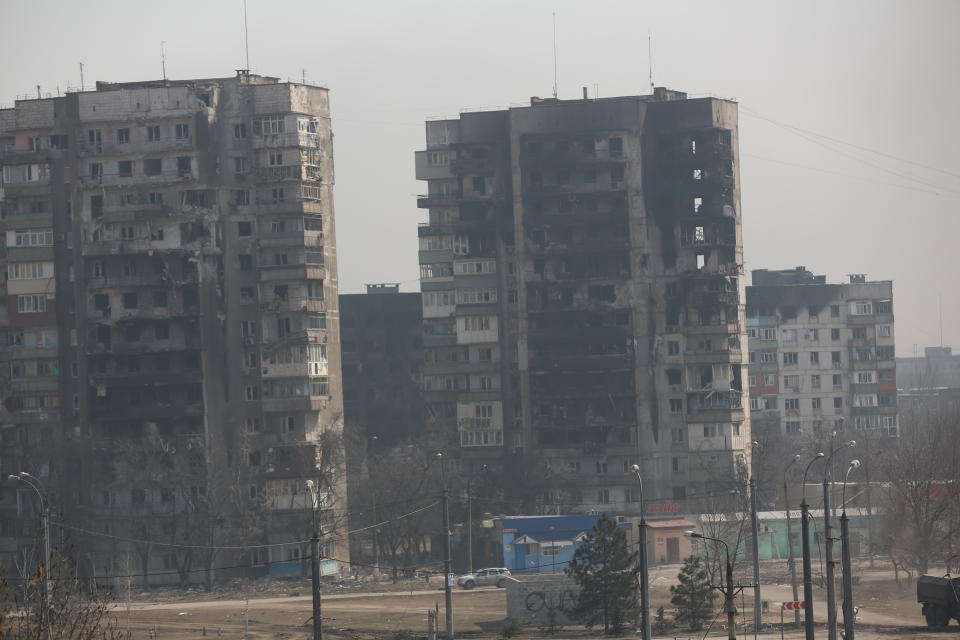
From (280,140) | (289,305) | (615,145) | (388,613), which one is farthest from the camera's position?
(615,145)

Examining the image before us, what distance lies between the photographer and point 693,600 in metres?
86.2

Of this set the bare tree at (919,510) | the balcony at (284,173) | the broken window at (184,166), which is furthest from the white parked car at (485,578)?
the broken window at (184,166)

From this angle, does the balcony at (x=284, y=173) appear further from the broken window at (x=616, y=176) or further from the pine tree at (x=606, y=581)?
the pine tree at (x=606, y=581)

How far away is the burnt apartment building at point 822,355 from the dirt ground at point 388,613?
76750 mm

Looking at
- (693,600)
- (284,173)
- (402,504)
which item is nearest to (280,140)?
(284,173)

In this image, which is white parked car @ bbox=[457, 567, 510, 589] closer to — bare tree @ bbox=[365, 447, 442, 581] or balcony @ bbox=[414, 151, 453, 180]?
bare tree @ bbox=[365, 447, 442, 581]

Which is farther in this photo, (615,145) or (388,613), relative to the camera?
(615,145)

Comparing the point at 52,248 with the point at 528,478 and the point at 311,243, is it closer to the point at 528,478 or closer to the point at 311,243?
the point at 311,243

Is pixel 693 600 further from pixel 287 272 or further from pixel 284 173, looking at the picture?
pixel 284 173

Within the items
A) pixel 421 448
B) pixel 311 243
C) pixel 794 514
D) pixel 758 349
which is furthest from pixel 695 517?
pixel 758 349

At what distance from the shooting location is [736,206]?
149 meters

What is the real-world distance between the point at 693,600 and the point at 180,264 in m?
61.7

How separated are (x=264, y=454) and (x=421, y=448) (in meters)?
18.1

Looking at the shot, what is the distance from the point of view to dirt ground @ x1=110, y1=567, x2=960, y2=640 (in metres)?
87.7
